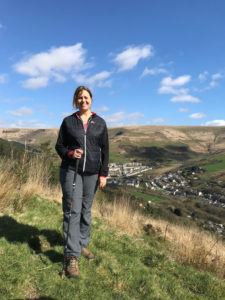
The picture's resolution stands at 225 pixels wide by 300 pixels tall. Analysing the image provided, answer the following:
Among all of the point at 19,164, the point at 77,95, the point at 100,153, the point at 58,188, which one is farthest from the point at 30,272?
the point at 58,188

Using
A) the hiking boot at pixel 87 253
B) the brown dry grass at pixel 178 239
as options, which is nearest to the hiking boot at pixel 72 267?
the hiking boot at pixel 87 253

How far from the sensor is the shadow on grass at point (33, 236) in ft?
23.7

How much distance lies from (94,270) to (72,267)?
1.91 feet

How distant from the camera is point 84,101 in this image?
670cm

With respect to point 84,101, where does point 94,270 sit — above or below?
below

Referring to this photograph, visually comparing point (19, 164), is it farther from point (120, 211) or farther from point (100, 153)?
point (100, 153)

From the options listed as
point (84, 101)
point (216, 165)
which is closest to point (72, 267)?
point (84, 101)

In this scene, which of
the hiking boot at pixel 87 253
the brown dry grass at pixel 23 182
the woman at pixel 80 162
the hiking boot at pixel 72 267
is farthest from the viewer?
the brown dry grass at pixel 23 182

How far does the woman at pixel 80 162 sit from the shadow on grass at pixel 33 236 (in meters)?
0.65

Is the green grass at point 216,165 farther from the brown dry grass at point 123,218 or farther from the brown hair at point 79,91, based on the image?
the brown hair at point 79,91

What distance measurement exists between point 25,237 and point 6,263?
121 centimetres

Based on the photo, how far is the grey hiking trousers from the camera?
21.4 ft

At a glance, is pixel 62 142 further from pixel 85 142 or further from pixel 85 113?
pixel 85 113

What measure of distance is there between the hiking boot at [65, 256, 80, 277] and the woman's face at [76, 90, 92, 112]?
2.30m
